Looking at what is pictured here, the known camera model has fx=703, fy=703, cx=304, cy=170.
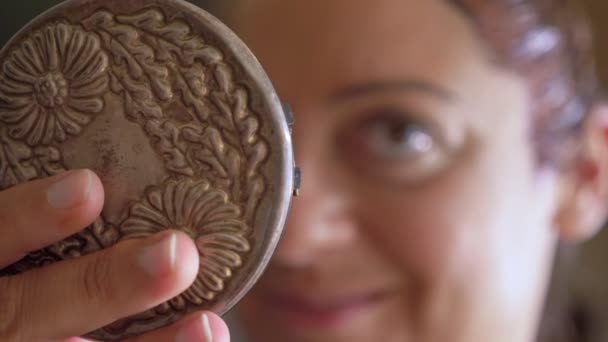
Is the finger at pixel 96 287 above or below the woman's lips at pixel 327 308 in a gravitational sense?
below

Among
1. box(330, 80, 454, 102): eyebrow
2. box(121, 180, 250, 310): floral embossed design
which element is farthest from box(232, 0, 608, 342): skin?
box(121, 180, 250, 310): floral embossed design

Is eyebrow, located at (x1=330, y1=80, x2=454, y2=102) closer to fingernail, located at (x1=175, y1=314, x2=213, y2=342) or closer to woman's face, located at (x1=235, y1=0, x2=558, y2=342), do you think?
woman's face, located at (x1=235, y1=0, x2=558, y2=342)

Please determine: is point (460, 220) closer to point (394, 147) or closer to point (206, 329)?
point (394, 147)

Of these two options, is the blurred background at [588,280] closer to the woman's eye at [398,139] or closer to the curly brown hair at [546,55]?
the curly brown hair at [546,55]

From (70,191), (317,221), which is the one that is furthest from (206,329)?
(317,221)

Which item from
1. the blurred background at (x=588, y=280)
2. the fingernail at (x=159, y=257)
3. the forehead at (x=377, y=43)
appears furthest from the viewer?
the blurred background at (x=588, y=280)

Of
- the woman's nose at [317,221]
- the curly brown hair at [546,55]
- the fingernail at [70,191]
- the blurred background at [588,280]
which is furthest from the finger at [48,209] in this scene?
the blurred background at [588,280]

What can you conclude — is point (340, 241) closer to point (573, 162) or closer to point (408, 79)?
point (408, 79)
